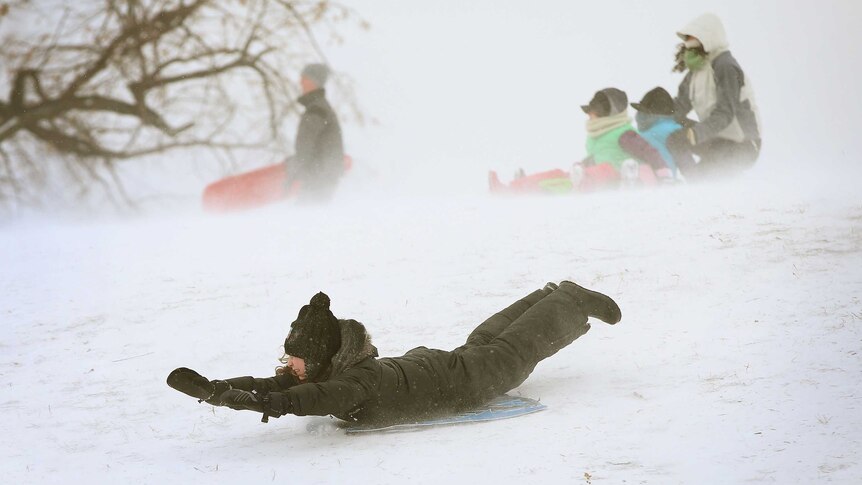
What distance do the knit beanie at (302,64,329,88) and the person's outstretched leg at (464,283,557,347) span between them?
6.82 meters

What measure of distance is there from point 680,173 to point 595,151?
772 millimetres

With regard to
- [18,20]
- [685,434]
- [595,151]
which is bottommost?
[685,434]

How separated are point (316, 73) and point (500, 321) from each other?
7212 mm

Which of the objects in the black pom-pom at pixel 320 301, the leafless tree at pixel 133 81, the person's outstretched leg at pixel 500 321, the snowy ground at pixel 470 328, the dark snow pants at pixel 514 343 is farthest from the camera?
the leafless tree at pixel 133 81

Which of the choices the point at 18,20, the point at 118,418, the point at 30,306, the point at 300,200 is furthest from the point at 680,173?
the point at 18,20

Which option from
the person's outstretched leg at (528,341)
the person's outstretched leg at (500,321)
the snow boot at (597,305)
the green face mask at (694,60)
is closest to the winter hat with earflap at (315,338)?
the person's outstretched leg at (528,341)

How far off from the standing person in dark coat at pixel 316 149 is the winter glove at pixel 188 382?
7.14 metres

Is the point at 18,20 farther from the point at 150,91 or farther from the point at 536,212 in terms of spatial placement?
the point at 536,212

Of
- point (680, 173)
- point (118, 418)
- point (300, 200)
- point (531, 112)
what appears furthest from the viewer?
point (531, 112)

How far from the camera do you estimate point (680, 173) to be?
919 centimetres

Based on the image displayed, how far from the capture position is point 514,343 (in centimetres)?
414

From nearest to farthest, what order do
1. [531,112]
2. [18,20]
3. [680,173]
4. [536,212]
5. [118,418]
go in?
[118,418]
[536,212]
[680,173]
[18,20]
[531,112]

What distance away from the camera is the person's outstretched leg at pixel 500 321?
4.27 metres

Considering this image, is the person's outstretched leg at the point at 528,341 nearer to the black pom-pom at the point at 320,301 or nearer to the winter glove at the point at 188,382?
the black pom-pom at the point at 320,301
